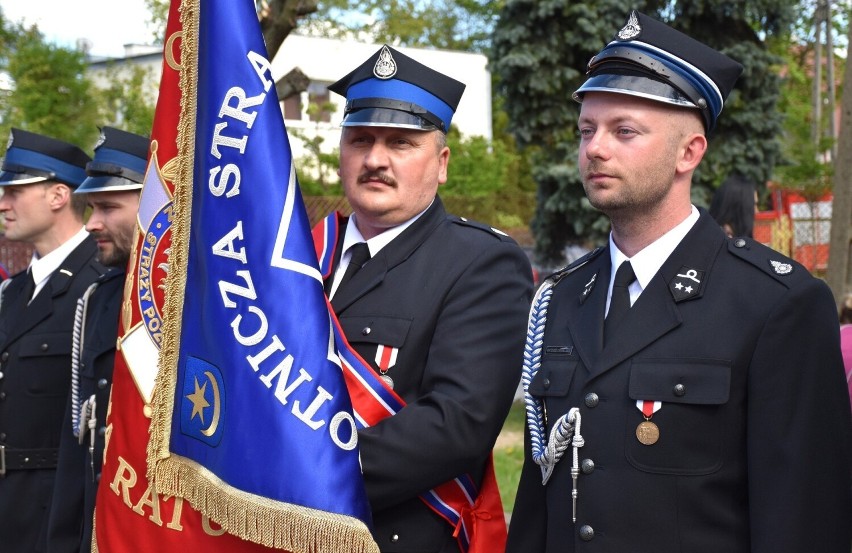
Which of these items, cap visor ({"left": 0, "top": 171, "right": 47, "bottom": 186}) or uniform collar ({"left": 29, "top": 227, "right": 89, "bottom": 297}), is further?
cap visor ({"left": 0, "top": 171, "right": 47, "bottom": 186})

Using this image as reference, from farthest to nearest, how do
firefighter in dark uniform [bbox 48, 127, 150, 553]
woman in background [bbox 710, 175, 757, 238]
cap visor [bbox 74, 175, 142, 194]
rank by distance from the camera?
woman in background [bbox 710, 175, 757, 238] → cap visor [bbox 74, 175, 142, 194] → firefighter in dark uniform [bbox 48, 127, 150, 553]

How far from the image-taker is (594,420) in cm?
255

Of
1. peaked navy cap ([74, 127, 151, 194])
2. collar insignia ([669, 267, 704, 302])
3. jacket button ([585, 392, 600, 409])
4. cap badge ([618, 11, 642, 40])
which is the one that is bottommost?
jacket button ([585, 392, 600, 409])

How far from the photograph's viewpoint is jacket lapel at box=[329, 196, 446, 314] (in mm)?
3199

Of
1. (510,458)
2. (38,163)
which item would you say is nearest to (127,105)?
(510,458)

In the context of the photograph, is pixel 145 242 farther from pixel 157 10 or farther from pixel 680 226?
pixel 157 10

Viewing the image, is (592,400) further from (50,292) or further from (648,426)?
(50,292)

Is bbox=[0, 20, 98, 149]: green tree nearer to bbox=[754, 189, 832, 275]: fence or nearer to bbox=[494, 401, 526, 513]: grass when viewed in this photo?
bbox=[494, 401, 526, 513]: grass

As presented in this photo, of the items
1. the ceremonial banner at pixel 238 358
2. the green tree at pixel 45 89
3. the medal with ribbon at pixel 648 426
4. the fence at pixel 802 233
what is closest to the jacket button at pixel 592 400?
the medal with ribbon at pixel 648 426

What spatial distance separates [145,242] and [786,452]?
204 centimetres

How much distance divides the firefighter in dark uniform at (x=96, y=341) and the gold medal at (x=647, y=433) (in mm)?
2029

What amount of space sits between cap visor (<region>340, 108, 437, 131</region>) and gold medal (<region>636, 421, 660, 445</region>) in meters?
1.17

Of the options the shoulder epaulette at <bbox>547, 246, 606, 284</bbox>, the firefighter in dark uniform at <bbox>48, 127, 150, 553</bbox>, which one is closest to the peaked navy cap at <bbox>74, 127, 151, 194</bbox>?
the firefighter in dark uniform at <bbox>48, 127, 150, 553</bbox>

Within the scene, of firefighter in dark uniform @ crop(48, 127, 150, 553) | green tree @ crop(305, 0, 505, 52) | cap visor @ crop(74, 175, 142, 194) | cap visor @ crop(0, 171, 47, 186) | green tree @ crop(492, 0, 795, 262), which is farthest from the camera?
green tree @ crop(305, 0, 505, 52)
